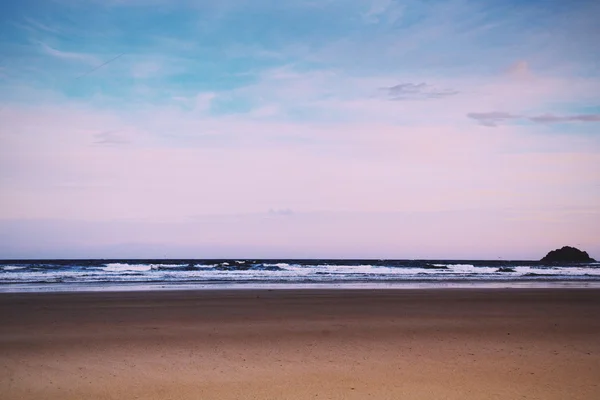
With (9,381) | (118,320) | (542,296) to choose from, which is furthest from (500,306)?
(9,381)

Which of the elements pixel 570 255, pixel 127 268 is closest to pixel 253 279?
pixel 127 268

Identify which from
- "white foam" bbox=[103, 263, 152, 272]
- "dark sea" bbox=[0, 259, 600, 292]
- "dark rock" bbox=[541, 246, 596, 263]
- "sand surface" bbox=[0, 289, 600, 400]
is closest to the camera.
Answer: "sand surface" bbox=[0, 289, 600, 400]

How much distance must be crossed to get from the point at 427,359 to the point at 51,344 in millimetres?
7358

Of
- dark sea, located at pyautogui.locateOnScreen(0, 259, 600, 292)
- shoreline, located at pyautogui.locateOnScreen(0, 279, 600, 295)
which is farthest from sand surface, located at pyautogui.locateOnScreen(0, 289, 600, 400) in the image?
dark sea, located at pyautogui.locateOnScreen(0, 259, 600, 292)

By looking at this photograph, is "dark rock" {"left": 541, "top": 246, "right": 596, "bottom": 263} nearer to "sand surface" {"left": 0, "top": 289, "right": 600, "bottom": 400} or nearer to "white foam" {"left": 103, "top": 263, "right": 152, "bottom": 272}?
"white foam" {"left": 103, "top": 263, "right": 152, "bottom": 272}

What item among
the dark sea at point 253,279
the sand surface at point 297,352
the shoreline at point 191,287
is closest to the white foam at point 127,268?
the dark sea at point 253,279

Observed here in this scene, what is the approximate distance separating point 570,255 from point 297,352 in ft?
345

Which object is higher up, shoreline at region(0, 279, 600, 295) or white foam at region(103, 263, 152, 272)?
shoreline at region(0, 279, 600, 295)

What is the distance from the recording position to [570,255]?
318 ft

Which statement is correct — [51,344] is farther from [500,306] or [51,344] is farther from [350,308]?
[500,306]

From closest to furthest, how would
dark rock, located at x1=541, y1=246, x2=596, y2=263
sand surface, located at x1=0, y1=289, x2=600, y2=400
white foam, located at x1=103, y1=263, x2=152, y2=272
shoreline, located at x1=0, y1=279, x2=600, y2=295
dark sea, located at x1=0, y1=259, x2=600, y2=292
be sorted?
1. sand surface, located at x1=0, y1=289, x2=600, y2=400
2. shoreline, located at x1=0, y1=279, x2=600, y2=295
3. dark sea, located at x1=0, y1=259, x2=600, y2=292
4. white foam, located at x1=103, y1=263, x2=152, y2=272
5. dark rock, located at x1=541, y1=246, x2=596, y2=263

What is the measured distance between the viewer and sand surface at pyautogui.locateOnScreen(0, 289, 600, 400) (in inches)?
257

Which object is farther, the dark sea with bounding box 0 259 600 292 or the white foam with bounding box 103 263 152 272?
the white foam with bounding box 103 263 152 272

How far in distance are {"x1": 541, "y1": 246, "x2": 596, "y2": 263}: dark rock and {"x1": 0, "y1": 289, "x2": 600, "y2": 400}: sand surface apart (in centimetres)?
9414
